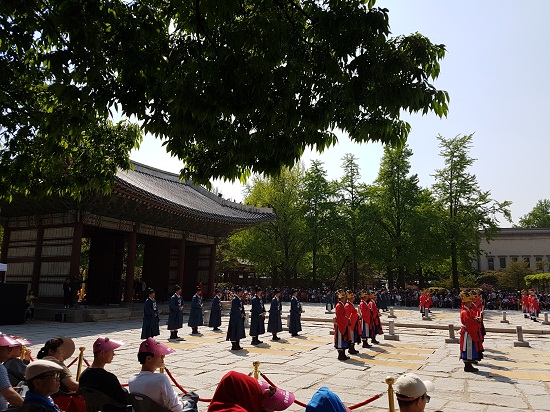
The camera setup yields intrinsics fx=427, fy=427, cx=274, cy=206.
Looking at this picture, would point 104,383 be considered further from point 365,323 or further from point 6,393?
point 365,323

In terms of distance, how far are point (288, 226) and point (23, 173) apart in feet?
106

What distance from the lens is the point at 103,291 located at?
22422 millimetres

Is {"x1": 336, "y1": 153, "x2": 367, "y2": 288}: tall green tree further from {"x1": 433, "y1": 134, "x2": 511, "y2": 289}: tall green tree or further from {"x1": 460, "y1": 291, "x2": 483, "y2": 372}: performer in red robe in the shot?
{"x1": 460, "y1": 291, "x2": 483, "y2": 372}: performer in red robe

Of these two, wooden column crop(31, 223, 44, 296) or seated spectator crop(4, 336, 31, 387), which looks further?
wooden column crop(31, 223, 44, 296)

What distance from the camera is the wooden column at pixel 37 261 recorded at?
19453 millimetres

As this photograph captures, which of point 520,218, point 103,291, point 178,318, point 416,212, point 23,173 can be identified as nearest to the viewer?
point 23,173

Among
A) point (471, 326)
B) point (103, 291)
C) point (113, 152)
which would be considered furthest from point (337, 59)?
point (103, 291)

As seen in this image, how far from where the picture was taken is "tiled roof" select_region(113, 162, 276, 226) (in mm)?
23797

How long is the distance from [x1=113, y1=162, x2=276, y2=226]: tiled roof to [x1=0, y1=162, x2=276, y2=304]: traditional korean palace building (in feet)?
0.25

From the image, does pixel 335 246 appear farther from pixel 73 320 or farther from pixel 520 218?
pixel 520 218

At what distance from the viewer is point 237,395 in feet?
8.30

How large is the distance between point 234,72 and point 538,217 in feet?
277

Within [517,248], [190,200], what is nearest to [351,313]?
[190,200]

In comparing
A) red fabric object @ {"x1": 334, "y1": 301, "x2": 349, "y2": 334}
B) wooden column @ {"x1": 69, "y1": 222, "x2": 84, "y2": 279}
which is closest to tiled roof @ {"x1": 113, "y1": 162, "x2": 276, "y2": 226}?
wooden column @ {"x1": 69, "y1": 222, "x2": 84, "y2": 279}
